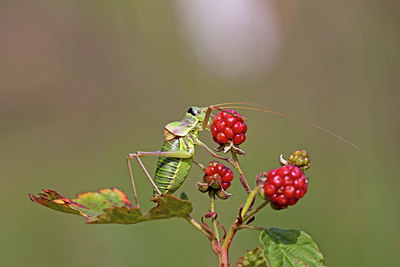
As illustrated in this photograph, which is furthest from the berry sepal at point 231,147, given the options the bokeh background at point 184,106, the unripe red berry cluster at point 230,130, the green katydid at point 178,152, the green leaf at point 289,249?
the bokeh background at point 184,106

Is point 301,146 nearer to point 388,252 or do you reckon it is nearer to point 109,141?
point 388,252

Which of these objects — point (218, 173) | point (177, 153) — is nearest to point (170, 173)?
point (177, 153)

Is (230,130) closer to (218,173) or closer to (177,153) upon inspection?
(218,173)

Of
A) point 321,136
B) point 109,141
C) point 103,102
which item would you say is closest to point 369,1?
point 321,136

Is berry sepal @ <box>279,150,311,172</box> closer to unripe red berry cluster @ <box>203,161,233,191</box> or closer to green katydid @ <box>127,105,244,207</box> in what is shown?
unripe red berry cluster @ <box>203,161,233,191</box>

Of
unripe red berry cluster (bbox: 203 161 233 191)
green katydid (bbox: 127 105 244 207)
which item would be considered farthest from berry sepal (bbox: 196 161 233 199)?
green katydid (bbox: 127 105 244 207)

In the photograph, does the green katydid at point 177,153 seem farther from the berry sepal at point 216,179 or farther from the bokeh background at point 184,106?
the bokeh background at point 184,106
